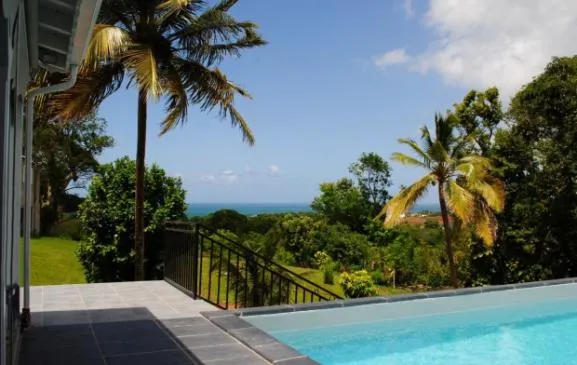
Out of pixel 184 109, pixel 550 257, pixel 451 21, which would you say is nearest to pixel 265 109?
pixel 451 21

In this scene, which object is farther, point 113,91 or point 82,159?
point 82,159

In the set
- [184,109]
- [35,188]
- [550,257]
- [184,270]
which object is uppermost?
[184,109]

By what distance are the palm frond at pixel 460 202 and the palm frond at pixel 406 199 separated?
2.37 ft

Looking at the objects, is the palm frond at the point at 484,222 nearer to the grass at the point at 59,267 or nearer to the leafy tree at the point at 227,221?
the grass at the point at 59,267

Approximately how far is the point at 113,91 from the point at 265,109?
10.1 meters

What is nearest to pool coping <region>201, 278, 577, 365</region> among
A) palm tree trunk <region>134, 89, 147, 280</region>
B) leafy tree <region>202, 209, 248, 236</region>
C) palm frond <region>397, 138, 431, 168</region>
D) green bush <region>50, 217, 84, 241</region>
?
palm tree trunk <region>134, 89, 147, 280</region>

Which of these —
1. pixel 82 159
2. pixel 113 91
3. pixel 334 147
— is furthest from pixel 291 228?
pixel 113 91

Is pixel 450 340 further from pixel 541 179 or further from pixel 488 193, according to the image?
pixel 541 179

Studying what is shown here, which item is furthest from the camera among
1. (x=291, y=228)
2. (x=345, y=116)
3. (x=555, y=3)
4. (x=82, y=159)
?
(x=291, y=228)

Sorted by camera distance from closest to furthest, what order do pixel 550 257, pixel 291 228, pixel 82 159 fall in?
1. pixel 550 257
2. pixel 82 159
3. pixel 291 228

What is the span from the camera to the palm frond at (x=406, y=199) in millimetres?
14609

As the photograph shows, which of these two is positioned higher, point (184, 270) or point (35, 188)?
point (35, 188)

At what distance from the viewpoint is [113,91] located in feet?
30.6

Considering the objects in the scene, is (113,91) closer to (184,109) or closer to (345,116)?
(184,109)
